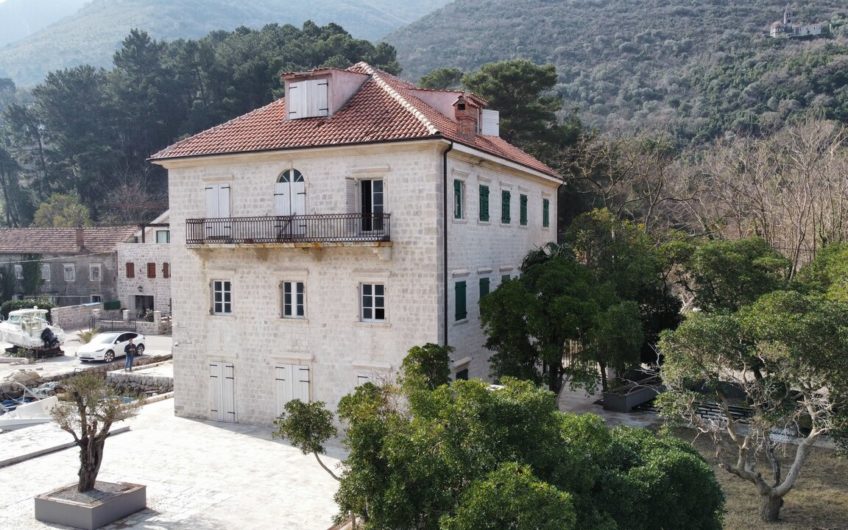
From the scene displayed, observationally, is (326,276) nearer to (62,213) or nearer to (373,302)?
(373,302)

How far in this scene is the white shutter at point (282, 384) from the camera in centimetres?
2225

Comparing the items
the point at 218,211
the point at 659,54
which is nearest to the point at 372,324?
the point at 218,211

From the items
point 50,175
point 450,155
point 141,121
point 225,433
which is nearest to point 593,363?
point 450,155

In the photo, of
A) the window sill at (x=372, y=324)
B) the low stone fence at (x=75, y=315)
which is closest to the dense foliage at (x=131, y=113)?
the low stone fence at (x=75, y=315)

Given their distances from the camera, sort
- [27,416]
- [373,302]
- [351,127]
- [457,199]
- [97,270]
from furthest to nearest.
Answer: [97,270], [27,416], [457,199], [351,127], [373,302]

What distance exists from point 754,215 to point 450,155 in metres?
22.2

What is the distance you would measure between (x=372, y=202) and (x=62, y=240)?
1670 inches

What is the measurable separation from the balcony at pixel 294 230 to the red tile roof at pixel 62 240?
3210 cm

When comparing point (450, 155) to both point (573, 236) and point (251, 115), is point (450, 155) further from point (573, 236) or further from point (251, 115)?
point (573, 236)

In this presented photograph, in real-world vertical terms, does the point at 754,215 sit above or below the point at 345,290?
above

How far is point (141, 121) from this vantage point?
Answer: 77562 millimetres

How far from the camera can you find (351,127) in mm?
21281

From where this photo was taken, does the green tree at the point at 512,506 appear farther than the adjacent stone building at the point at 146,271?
No

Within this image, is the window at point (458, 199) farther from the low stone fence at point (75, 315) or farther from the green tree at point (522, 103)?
the low stone fence at point (75, 315)
